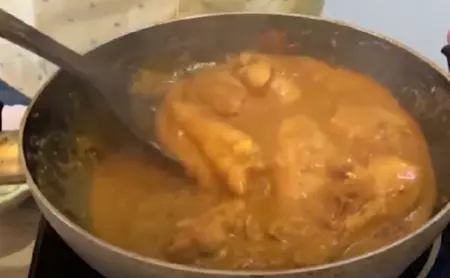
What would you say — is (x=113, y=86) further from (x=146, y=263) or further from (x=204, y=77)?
(x=146, y=263)

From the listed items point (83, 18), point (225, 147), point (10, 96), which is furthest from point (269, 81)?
point (10, 96)

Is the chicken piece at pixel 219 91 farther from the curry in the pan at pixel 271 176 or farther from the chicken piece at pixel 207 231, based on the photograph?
the chicken piece at pixel 207 231

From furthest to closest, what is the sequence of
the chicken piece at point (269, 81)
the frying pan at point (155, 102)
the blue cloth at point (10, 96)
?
the blue cloth at point (10, 96) → the chicken piece at point (269, 81) → the frying pan at point (155, 102)

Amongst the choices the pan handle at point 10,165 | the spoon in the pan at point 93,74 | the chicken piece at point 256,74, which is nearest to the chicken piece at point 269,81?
the chicken piece at point 256,74

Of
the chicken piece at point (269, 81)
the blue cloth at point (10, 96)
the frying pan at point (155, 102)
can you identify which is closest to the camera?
the frying pan at point (155, 102)

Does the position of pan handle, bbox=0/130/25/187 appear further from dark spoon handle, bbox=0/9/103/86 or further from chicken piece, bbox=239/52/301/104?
chicken piece, bbox=239/52/301/104

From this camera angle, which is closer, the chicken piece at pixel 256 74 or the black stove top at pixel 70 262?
the black stove top at pixel 70 262

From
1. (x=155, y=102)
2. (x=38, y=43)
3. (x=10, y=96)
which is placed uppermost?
(x=38, y=43)

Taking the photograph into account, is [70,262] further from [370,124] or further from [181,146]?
[370,124]
